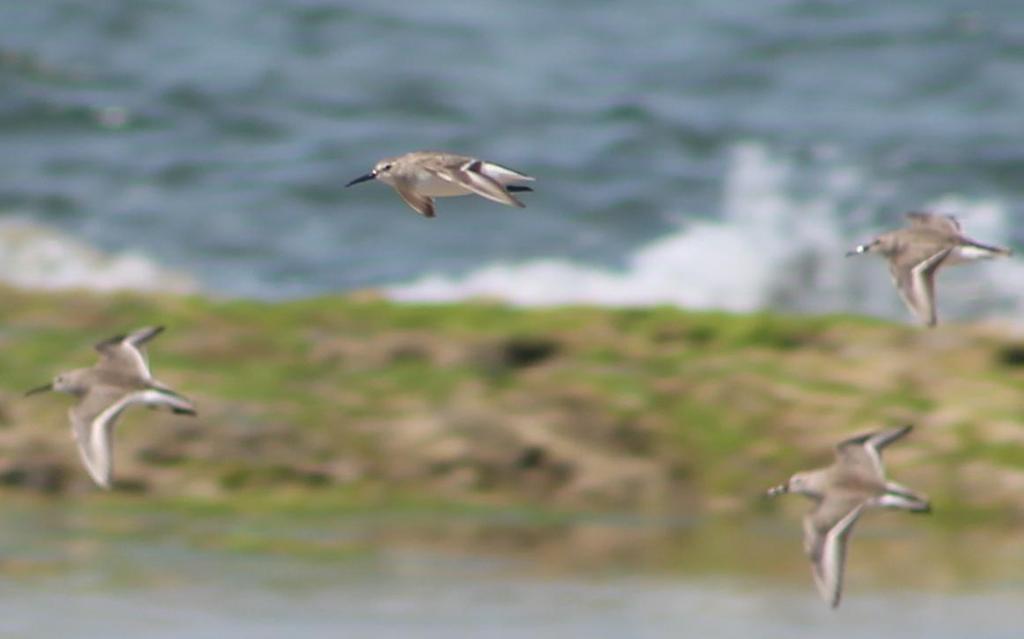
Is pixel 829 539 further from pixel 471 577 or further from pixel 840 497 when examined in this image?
pixel 471 577

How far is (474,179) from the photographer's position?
593 cm

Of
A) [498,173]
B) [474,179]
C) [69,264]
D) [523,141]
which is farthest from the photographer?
[523,141]

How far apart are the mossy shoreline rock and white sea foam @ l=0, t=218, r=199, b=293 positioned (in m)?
3.21

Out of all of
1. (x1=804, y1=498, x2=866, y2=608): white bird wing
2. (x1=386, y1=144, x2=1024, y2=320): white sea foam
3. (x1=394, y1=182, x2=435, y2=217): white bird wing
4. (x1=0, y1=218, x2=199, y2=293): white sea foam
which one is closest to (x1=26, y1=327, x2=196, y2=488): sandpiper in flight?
(x1=394, y1=182, x2=435, y2=217): white bird wing

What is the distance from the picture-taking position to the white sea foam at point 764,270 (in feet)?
43.7

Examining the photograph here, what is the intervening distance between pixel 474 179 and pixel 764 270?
841cm

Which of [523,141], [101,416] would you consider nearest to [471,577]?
[101,416]

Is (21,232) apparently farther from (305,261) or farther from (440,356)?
(440,356)

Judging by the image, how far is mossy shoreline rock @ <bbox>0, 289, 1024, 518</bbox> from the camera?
9.65m

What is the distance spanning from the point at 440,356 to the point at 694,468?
1.46 meters

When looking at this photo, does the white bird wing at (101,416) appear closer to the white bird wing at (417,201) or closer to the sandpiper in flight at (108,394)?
the sandpiper in flight at (108,394)

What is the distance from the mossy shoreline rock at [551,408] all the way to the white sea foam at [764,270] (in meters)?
2.25

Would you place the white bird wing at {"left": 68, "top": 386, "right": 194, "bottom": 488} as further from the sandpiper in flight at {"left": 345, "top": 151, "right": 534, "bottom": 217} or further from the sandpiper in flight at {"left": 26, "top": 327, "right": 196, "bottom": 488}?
the sandpiper in flight at {"left": 345, "top": 151, "right": 534, "bottom": 217}

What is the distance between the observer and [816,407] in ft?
32.5
